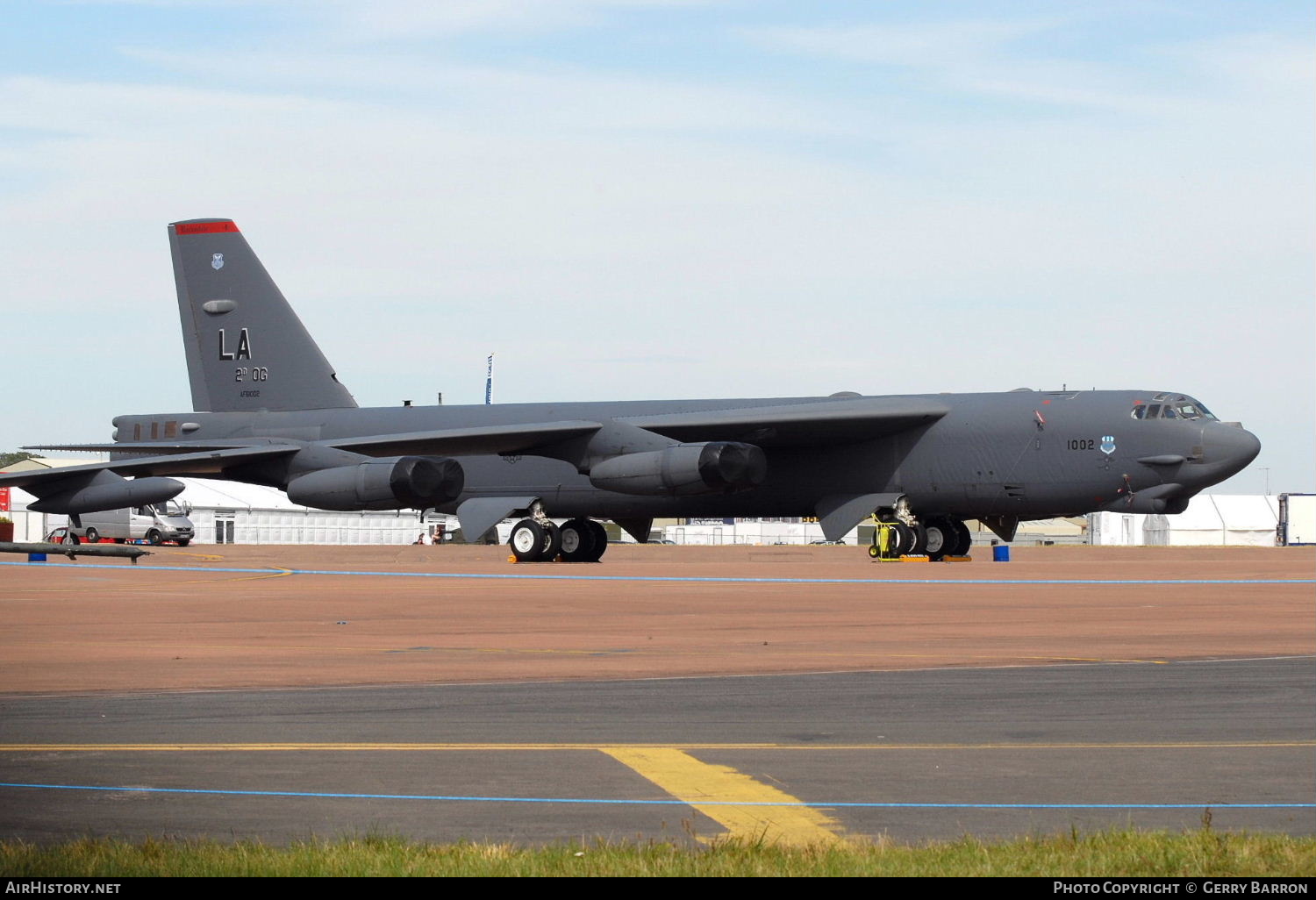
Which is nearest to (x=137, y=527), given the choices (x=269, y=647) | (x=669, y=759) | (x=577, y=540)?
(x=577, y=540)

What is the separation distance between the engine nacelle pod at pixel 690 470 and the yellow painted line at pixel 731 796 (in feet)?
70.4

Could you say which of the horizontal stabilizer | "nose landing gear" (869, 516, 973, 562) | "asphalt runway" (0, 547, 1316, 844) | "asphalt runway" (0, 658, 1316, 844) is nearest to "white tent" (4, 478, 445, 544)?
the horizontal stabilizer

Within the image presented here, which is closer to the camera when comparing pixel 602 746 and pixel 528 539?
pixel 602 746

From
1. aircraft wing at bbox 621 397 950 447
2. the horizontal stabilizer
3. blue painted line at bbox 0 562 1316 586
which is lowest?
blue painted line at bbox 0 562 1316 586

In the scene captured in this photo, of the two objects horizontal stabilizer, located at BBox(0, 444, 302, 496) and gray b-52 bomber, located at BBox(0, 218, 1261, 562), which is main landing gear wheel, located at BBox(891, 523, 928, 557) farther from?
horizontal stabilizer, located at BBox(0, 444, 302, 496)

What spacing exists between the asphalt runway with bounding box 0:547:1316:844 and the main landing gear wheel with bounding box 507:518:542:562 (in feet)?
45.4

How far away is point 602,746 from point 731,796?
148 cm

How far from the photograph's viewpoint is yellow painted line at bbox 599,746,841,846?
20.0 feet

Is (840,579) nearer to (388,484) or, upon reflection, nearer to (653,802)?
(388,484)

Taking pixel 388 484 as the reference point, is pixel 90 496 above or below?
below

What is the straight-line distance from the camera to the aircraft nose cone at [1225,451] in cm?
2945

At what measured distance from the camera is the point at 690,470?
2967cm

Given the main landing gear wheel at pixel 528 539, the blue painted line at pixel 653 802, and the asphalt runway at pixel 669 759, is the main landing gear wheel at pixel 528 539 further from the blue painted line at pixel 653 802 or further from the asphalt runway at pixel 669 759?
the blue painted line at pixel 653 802

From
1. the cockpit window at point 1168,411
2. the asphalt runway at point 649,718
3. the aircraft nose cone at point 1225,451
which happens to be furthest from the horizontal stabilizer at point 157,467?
the aircraft nose cone at point 1225,451
